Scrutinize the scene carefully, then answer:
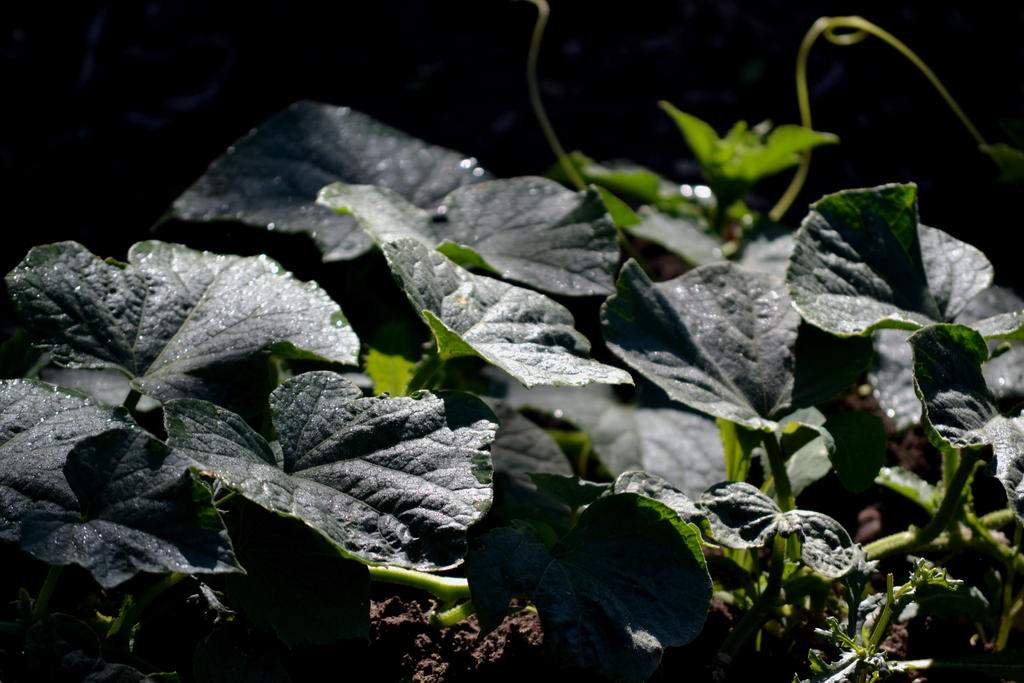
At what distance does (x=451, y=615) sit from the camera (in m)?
1.18

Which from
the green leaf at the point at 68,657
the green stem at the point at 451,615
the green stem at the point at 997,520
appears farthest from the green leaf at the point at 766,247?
the green leaf at the point at 68,657

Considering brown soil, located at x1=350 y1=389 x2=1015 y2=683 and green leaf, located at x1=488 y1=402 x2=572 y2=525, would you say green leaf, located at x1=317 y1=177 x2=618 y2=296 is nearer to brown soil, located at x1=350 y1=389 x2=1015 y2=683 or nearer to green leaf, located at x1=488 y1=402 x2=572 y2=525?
green leaf, located at x1=488 y1=402 x2=572 y2=525

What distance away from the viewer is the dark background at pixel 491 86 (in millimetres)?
2365

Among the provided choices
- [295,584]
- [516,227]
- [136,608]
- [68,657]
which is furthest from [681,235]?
[68,657]

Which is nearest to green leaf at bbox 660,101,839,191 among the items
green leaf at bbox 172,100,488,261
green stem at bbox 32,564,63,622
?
green leaf at bbox 172,100,488,261

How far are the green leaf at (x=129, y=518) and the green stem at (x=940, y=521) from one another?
903mm

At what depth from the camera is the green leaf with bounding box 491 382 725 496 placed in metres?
1.62

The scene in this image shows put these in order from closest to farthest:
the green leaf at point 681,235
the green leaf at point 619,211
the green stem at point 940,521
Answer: the green stem at point 940,521 → the green leaf at point 619,211 → the green leaf at point 681,235

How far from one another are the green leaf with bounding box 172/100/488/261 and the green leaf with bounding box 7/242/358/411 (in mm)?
399

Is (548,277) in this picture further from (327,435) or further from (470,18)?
(470,18)

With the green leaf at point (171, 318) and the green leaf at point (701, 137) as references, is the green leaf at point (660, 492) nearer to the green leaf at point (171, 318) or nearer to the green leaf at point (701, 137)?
the green leaf at point (171, 318)

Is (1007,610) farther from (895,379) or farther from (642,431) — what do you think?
(642,431)

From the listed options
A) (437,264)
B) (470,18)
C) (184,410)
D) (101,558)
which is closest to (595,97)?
(470,18)

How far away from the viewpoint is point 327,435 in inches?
43.2
